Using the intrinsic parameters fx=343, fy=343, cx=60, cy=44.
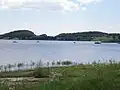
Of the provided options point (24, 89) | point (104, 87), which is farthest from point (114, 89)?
point (24, 89)

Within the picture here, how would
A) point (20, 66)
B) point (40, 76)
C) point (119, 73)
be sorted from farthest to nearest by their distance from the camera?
point (20, 66) < point (40, 76) < point (119, 73)

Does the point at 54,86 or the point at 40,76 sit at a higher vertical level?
the point at 54,86

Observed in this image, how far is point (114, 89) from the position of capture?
1118cm

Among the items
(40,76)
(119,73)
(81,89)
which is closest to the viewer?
(81,89)

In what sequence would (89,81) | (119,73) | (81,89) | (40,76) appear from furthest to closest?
(40,76) → (119,73) → (89,81) → (81,89)

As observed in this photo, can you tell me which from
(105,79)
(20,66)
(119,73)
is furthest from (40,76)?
(20,66)

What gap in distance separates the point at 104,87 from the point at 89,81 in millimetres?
858

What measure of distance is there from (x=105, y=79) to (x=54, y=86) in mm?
1891

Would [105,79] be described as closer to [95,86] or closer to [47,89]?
[95,86]

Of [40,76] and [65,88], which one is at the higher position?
[65,88]

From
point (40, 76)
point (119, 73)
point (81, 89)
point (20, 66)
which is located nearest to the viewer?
point (81, 89)

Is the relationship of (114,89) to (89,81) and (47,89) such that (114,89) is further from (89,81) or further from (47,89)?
(47,89)

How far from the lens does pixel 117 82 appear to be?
40.2ft

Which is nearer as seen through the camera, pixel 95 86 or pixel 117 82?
pixel 95 86
